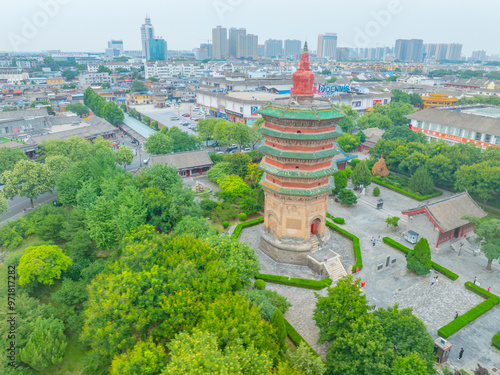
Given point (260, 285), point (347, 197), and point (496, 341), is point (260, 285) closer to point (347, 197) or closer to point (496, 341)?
point (496, 341)

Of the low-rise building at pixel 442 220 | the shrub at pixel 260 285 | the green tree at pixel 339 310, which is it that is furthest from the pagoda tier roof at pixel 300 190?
the low-rise building at pixel 442 220

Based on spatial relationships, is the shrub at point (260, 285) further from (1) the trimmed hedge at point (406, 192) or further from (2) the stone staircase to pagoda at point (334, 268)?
(1) the trimmed hedge at point (406, 192)

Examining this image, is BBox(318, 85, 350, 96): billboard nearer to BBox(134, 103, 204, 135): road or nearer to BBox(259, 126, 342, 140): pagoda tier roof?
BBox(134, 103, 204, 135): road

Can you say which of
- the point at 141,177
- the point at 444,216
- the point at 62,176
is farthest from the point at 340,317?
the point at 62,176

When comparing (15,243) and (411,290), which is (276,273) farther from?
(15,243)

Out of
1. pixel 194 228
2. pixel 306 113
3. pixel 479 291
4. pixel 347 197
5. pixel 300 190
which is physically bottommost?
pixel 479 291

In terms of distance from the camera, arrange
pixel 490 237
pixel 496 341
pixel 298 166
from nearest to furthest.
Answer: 1. pixel 496 341
2. pixel 490 237
3. pixel 298 166

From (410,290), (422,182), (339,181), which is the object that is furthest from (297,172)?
(422,182)

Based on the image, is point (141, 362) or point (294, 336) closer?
point (141, 362)
